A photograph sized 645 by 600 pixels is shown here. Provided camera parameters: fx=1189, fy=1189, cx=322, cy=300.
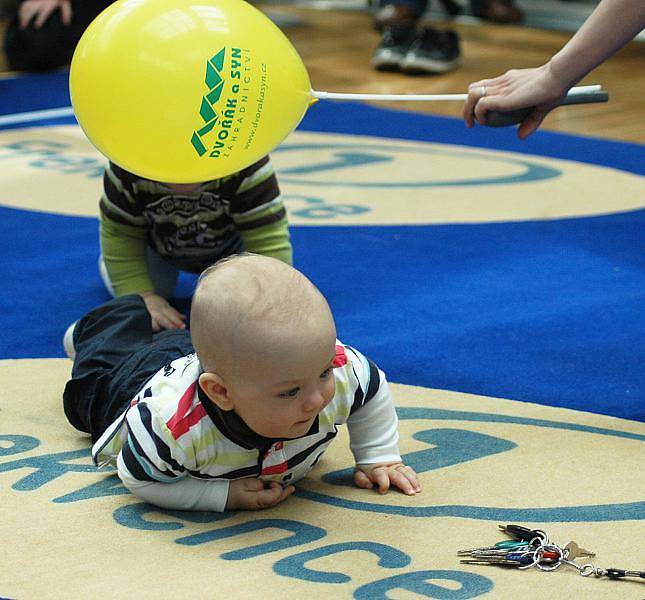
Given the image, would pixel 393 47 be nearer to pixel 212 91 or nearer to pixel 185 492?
pixel 212 91

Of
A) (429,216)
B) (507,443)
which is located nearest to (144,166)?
(507,443)

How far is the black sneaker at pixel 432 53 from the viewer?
10.8 ft

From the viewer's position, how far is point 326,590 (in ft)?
2.90

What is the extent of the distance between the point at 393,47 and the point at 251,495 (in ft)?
8.38

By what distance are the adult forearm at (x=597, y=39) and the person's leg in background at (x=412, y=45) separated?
2.11 m

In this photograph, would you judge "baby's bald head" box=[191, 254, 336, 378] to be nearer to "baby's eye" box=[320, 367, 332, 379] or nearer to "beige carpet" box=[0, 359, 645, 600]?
"baby's eye" box=[320, 367, 332, 379]

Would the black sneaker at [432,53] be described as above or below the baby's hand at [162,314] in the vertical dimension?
above

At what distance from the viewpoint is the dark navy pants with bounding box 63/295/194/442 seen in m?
1.16

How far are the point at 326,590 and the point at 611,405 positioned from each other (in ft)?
1.59

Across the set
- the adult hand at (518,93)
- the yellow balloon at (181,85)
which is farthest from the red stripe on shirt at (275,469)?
the adult hand at (518,93)

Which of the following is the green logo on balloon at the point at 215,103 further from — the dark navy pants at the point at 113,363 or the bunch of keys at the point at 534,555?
the bunch of keys at the point at 534,555

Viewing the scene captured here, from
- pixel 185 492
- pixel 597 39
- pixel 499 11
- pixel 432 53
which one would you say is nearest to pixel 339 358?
pixel 185 492

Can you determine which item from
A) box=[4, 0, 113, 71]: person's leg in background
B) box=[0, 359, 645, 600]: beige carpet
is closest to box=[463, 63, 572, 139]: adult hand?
box=[0, 359, 645, 600]: beige carpet

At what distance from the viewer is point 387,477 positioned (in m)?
1.06
